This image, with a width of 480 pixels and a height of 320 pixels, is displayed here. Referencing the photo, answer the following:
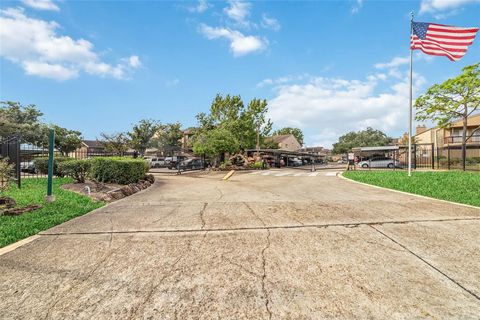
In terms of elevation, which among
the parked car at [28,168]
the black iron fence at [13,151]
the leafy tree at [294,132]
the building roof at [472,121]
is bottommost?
the parked car at [28,168]

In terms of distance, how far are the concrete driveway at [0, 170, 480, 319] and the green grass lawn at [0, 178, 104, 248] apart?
0.36 meters

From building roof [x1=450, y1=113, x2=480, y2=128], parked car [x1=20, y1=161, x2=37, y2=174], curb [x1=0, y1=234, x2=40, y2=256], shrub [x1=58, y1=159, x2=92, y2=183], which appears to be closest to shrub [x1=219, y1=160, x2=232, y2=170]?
parked car [x1=20, y1=161, x2=37, y2=174]

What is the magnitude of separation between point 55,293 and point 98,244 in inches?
53.6

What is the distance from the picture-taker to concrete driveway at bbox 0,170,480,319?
7.55 ft

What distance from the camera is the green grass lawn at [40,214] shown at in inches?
169

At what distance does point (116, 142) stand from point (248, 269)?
29368 millimetres

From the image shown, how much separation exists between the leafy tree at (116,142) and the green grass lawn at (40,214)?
64.3 feet

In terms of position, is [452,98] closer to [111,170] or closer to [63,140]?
[111,170]

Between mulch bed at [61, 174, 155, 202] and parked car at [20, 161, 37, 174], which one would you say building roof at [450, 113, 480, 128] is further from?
parked car at [20, 161, 37, 174]

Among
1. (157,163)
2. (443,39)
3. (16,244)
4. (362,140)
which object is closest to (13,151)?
(16,244)

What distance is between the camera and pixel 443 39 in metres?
10.7

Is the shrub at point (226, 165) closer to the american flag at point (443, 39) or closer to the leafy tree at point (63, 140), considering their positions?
the american flag at point (443, 39)

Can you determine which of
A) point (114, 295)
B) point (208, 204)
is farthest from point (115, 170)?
point (114, 295)

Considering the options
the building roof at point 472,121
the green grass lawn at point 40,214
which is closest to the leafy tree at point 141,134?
the green grass lawn at point 40,214
